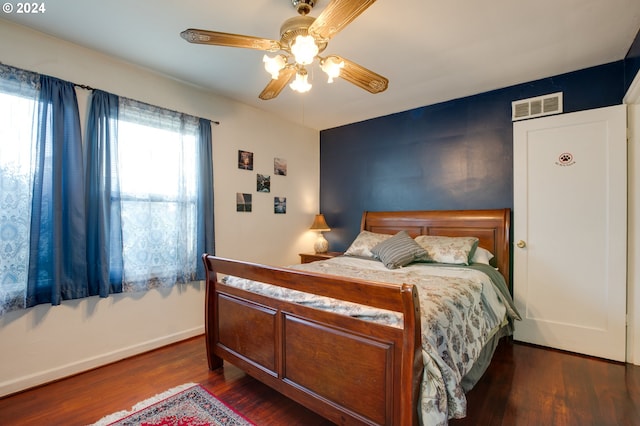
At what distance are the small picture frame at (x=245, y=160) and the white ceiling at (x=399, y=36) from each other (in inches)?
29.8

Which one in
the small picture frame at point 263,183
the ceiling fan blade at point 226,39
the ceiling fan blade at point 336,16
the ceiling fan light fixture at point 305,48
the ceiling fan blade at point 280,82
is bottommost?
the small picture frame at point 263,183

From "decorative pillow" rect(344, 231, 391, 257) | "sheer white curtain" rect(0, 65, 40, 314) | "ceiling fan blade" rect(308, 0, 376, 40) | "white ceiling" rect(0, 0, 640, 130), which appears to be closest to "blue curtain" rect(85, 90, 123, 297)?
"sheer white curtain" rect(0, 65, 40, 314)

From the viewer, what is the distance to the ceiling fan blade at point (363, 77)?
1.84 m

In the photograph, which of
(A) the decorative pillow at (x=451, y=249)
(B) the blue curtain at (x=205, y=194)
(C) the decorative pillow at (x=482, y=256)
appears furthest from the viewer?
(B) the blue curtain at (x=205, y=194)

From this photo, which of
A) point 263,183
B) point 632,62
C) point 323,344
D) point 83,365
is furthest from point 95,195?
point 632,62

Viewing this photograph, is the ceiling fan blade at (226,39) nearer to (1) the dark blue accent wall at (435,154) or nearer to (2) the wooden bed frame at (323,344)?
(2) the wooden bed frame at (323,344)

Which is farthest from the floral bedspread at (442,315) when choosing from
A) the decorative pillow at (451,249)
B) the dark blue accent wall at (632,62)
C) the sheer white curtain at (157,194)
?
the dark blue accent wall at (632,62)

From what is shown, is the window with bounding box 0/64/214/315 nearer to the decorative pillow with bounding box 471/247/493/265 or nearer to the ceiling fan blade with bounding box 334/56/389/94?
the ceiling fan blade with bounding box 334/56/389/94

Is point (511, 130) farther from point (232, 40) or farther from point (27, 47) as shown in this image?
point (27, 47)

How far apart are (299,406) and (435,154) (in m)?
2.91

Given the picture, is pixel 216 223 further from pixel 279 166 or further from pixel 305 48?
pixel 305 48

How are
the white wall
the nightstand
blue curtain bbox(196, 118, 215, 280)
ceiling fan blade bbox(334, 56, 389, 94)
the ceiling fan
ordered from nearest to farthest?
Result: the ceiling fan < ceiling fan blade bbox(334, 56, 389, 94) < the white wall < blue curtain bbox(196, 118, 215, 280) < the nightstand

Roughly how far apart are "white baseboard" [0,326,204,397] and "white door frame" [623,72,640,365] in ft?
13.0

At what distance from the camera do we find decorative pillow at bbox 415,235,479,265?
2721 millimetres
